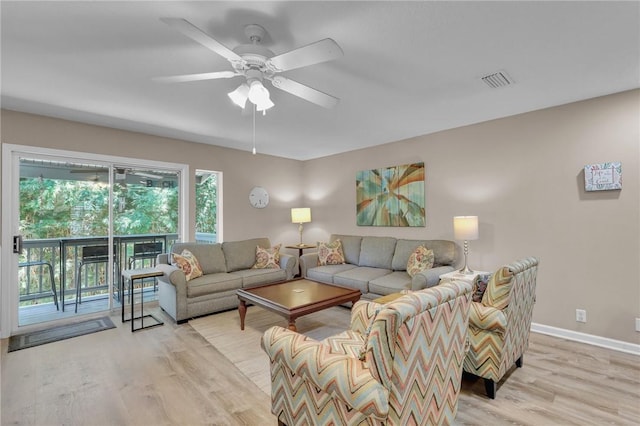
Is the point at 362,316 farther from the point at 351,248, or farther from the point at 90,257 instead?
the point at 90,257

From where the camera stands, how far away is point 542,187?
334cm

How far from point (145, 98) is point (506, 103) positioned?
374cm

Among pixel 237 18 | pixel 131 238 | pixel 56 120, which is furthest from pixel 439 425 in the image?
pixel 56 120

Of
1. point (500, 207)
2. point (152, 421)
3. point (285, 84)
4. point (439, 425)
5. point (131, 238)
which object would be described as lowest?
point (152, 421)

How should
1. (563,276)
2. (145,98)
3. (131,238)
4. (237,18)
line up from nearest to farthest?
1. (237,18)
2. (145,98)
3. (563,276)
4. (131,238)

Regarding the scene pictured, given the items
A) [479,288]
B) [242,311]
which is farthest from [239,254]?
[479,288]

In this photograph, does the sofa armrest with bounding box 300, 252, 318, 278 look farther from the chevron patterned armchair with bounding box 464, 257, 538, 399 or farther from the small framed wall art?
the small framed wall art

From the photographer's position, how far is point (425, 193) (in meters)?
4.38

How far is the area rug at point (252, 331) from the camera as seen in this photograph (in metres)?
2.59

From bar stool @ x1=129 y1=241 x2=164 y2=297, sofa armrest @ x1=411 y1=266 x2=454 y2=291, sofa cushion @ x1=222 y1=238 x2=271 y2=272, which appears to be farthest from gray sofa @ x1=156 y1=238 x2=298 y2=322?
sofa armrest @ x1=411 y1=266 x2=454 y2=291

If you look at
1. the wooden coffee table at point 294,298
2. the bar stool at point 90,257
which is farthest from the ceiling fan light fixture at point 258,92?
the bar stool at point 90,257

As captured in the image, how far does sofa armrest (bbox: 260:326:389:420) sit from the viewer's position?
1.24 meters

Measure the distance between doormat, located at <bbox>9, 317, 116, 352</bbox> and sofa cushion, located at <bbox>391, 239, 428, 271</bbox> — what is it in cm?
366

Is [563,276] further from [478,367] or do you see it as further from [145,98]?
[145,98]
